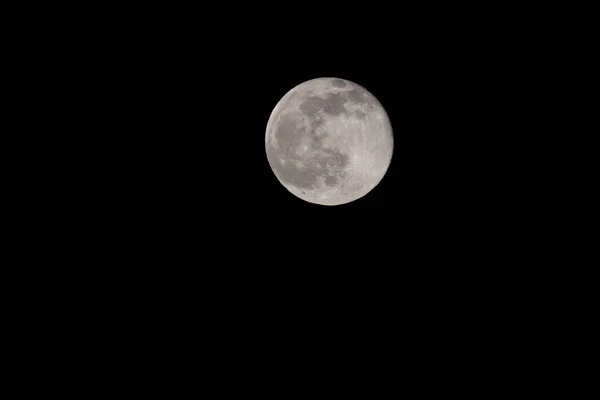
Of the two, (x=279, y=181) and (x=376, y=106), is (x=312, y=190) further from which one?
(x=376, y=106)

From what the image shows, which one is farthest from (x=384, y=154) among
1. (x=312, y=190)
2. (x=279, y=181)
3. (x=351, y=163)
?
(x=279, y=181)

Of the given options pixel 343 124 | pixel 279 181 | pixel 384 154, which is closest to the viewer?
pixel 343 124

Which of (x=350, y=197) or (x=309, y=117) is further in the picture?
(x=350, y=197)

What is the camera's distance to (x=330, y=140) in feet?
16.2

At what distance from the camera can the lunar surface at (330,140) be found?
4.96m

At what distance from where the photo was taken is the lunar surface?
4.96 m

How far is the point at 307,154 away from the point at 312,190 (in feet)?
1.75

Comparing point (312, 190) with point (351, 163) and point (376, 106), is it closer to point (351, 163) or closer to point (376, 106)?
point (351, 163)

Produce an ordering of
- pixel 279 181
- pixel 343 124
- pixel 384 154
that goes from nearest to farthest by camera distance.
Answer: pixel 343 124, pixel 384 154, pixel 279 181

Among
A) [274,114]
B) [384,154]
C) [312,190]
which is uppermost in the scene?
[274,114]

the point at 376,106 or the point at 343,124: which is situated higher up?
the point at 376,106

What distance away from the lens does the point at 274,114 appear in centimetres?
548

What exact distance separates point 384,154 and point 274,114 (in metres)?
1.49

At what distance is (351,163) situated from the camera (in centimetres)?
504
